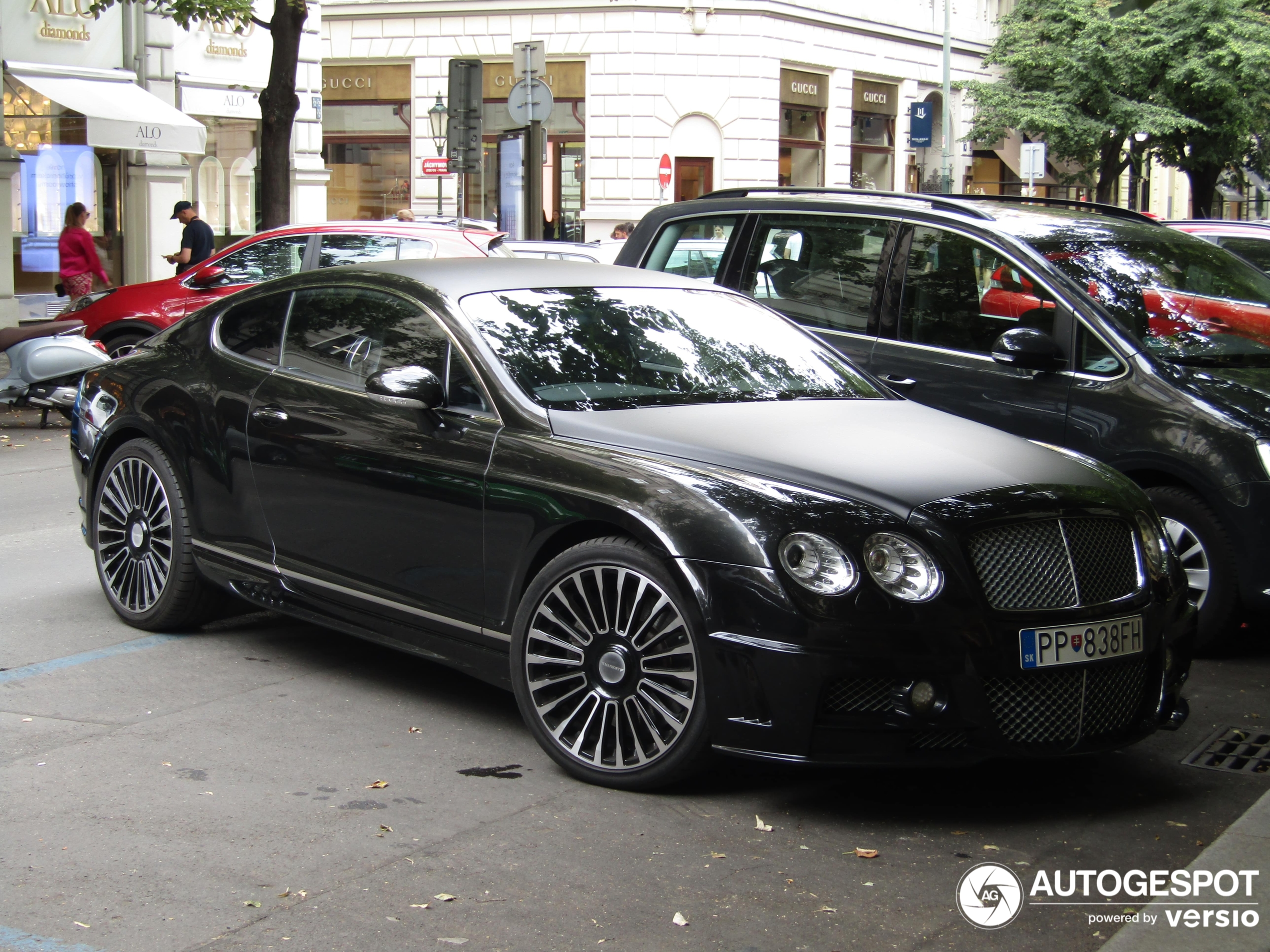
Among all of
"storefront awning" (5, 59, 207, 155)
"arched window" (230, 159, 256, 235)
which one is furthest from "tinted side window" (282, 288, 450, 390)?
"arched window" (230, 159, 256, 235)

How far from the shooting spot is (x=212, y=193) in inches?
1092

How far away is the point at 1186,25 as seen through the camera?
38.6 meters

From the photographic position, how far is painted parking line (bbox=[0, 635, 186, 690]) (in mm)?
5844

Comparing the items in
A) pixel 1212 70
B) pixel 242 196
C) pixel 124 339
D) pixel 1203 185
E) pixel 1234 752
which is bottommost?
pixel 1234 752

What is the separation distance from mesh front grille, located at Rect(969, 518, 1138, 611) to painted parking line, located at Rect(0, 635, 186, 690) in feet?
11.3

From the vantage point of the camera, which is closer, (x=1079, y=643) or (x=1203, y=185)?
(x=1079, y=643)

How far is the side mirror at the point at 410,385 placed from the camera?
5184 mm

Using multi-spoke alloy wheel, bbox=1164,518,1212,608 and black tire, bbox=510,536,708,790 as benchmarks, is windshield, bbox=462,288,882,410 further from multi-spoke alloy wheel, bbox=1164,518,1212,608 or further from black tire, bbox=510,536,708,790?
multi-spoke alloy wheel, bbox=1164,518,1212,608

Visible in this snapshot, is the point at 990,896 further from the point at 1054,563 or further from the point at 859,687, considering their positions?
the point at 1054,563

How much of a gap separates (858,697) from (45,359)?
11.0 metres

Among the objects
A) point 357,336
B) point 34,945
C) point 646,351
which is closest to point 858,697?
point 646,351

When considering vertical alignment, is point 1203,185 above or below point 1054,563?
above

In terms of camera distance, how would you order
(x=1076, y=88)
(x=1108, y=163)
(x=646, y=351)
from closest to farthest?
(x=646, y=351), (x=1076, y=88), (x=1108, y=163)

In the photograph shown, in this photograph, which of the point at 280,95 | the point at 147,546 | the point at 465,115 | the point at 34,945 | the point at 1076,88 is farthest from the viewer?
the point at 1076,88
